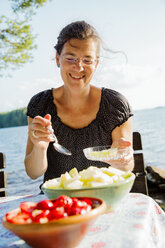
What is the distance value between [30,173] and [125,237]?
1.15 meters

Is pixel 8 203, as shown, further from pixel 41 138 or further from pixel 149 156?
pixel 149 156

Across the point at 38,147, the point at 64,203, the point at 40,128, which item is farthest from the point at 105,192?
the point at 38,147

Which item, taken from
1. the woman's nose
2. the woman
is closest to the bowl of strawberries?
→ the woman

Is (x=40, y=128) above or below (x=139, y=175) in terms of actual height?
above

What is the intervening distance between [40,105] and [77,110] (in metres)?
0.29

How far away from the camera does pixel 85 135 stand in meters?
2.03

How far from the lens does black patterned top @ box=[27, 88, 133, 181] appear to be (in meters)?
2.00

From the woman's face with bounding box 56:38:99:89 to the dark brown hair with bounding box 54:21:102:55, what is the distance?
0.09 feet

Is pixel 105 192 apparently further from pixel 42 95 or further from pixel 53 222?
pixel 42 95

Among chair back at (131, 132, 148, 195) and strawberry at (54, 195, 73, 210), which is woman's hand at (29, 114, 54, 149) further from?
chair back at (131, 132, 148, 195)

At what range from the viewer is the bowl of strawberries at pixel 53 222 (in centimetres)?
64

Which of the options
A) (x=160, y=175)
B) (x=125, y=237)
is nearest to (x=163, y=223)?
(x=125, y=237)

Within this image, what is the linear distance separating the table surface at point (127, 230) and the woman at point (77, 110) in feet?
2.50

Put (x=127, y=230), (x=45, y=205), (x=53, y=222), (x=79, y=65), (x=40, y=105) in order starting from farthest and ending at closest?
(x=40, y=105) < (x=79, y=65) < (x=127, y=230) < (x=45, y=205) < (x=53, y=222)
